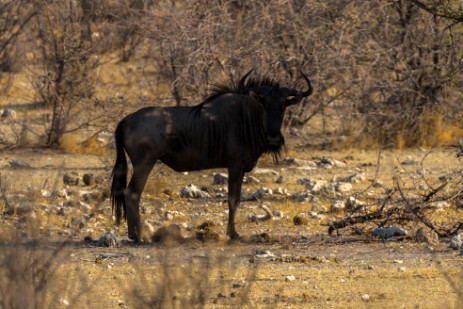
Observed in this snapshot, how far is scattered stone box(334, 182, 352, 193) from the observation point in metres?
12.7

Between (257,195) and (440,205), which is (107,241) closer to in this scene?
(257,195)

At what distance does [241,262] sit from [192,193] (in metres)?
3.65

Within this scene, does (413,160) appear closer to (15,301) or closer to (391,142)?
(391,142)

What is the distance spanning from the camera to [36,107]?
17422 mm

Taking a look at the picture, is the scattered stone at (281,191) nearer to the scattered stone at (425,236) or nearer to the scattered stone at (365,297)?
the scattered stone at (425,236)

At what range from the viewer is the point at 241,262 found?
8.75 metres

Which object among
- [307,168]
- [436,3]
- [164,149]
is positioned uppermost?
[436,3]

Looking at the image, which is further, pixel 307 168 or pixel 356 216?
pixel 307 168

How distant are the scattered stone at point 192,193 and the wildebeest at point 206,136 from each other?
166cm

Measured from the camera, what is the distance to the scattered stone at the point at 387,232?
388 inches

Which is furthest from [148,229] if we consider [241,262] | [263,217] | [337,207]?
[337,207]

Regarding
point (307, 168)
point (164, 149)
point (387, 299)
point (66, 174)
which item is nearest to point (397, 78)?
point (307, 168)

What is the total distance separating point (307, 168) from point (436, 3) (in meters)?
4.40

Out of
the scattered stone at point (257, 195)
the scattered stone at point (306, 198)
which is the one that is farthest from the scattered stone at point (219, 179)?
the scattered stone at point (306, 198)
